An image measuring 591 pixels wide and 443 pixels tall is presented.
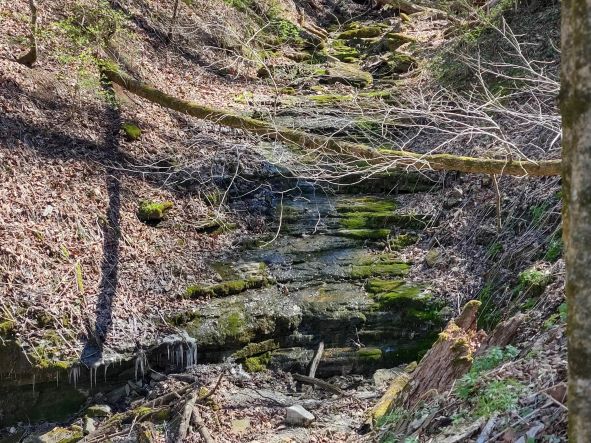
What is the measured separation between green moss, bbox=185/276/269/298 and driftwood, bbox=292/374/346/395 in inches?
52.7

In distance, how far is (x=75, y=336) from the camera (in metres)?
6.39

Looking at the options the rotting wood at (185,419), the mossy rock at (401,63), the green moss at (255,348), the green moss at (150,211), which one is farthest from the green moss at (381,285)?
the mossy rock at (401,63)

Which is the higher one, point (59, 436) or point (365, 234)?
point (365, 234)

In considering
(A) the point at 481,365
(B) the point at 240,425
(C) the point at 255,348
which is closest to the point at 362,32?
(C) the point at 255,348

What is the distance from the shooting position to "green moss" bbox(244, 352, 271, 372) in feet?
22.5

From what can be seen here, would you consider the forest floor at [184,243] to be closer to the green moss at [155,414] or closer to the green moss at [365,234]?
the green moss at [155,414]

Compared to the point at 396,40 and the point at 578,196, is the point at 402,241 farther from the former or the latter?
the point at 396,40

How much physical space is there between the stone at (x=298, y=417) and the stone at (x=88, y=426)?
6.15ft

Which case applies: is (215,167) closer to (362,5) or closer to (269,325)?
(269,325)

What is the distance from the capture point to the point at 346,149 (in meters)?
7.24

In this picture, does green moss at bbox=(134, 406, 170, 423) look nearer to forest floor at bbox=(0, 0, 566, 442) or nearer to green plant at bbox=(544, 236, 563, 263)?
forest floor at bbox=(0, 0, 566, 442)

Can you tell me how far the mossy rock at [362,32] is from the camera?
17109 millimetres

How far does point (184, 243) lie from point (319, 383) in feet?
8.79

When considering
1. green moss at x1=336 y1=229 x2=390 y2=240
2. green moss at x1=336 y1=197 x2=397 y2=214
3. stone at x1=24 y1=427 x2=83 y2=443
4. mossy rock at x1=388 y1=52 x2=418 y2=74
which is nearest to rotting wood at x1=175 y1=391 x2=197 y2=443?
stone at x1=24 y1=427 x2=83 y2=443
